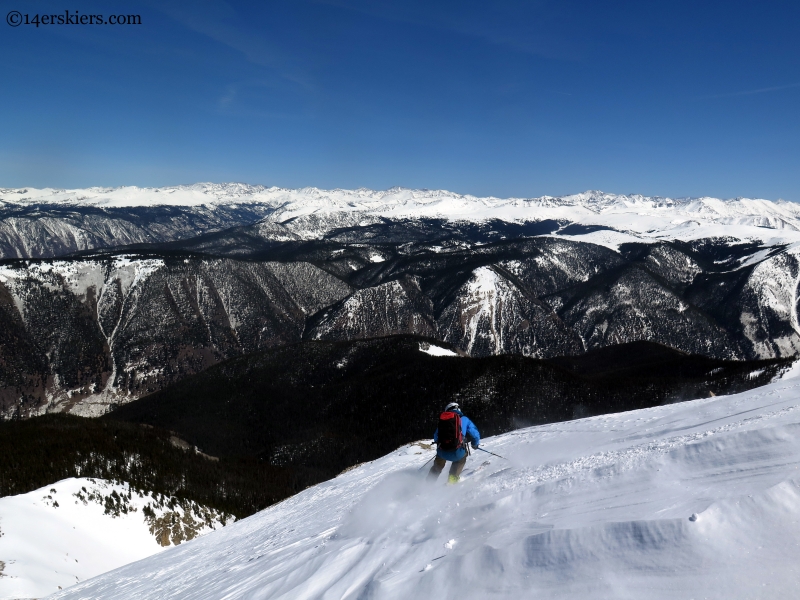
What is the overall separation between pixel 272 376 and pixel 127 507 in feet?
271

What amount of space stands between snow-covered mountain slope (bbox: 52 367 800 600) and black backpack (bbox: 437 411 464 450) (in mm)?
1523

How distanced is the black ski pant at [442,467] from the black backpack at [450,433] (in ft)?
2.66

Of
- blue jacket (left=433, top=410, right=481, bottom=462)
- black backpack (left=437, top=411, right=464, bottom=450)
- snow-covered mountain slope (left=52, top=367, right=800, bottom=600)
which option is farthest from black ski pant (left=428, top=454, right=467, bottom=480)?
black backpack (left=437, top=411, right=464, bottom=450)

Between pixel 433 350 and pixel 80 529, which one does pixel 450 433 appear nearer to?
pixel 80 529

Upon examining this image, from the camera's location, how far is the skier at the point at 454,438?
1645cm

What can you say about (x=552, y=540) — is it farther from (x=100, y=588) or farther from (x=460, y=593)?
(x=100, y=588)

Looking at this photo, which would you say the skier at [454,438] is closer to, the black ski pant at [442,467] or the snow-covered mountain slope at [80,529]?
the black ski pant at [442,467]

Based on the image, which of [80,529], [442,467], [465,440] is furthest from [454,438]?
[80,529]

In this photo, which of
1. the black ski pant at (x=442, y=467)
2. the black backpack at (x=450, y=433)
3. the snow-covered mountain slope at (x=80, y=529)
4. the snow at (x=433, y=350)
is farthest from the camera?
the snow at (x=433, y=350)

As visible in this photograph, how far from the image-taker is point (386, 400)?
351ft

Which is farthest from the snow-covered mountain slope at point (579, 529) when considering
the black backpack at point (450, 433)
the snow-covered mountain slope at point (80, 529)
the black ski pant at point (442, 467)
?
the snow-covered mountain slope at point (80, 529)

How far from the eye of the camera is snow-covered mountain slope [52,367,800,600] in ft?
25.1

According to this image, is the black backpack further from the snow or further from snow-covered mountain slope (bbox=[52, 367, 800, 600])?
the snow

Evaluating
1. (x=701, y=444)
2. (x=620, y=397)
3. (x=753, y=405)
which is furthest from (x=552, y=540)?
(x=620, y=397)
